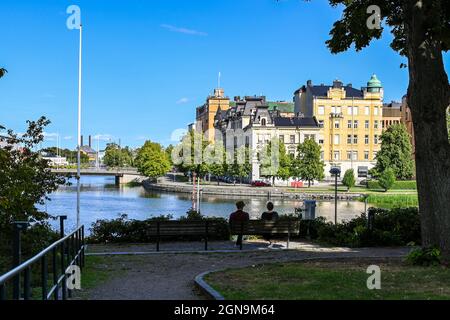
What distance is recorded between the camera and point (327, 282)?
956 cm

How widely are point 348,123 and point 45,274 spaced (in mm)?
105886

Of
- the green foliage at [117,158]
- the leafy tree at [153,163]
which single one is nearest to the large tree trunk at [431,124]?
the leafy tree at [153,163]

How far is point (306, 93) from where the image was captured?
372ft

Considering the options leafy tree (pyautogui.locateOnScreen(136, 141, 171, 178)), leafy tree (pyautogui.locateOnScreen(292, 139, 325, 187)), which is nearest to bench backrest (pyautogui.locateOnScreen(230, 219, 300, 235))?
leafy tree (pyautogui.locateOnScreen(292, 139, 325, 187))

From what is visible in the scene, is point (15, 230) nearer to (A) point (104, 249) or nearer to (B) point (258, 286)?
(B) point (258, 286)

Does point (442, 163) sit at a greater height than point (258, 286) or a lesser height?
greater

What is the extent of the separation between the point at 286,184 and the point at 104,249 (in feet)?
273

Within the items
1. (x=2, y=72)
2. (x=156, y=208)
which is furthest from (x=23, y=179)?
(x=156, y=208)

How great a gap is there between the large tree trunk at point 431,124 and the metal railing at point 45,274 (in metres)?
7.11

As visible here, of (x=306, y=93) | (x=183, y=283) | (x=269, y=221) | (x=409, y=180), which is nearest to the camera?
(x=183, y=283)

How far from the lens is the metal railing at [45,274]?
491 cm

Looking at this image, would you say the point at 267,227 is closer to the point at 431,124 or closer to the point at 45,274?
the point at 431,124

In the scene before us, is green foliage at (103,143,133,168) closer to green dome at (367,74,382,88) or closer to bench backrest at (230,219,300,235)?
green dome at (367,74,382,88)
